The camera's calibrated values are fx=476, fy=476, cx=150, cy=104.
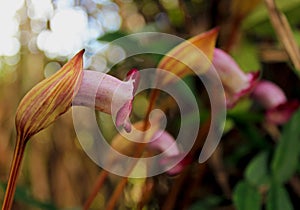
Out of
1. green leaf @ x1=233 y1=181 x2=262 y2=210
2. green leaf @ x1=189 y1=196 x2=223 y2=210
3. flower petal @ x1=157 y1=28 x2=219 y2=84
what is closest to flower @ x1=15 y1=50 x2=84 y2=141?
flower petal @ x1=157 y1=28 x2=219 y2=84

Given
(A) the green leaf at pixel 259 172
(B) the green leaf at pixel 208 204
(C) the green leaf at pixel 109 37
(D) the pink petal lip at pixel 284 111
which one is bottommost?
(B) the green leaf at pixel 208 204

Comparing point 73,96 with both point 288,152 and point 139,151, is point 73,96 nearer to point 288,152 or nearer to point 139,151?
point 139,151

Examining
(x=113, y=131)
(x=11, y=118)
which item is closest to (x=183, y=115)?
(x=113, y=131)

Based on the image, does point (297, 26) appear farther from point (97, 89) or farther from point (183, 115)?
point (97, 89)

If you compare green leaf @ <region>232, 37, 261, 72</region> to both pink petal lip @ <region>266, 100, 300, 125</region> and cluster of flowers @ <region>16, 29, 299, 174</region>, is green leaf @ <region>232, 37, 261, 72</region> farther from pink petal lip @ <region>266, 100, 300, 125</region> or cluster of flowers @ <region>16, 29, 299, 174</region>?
cluster of flowers @ <region>16, 29, 299, 174</region>

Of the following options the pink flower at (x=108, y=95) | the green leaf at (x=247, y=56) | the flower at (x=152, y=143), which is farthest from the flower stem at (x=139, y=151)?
the green leaf at (x=247, y=56)

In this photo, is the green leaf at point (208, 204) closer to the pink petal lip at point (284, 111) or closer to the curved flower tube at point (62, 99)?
the pink petal lip at point (284, 111)
